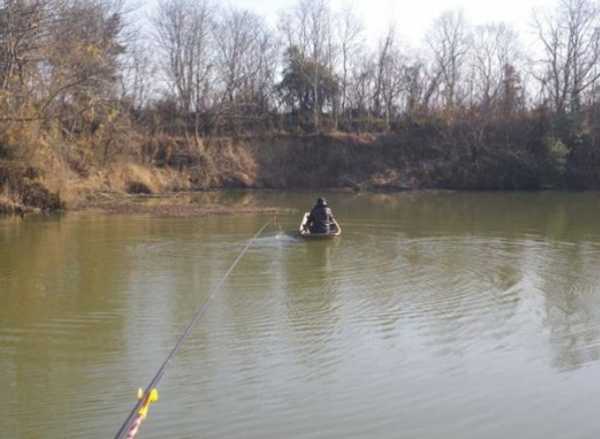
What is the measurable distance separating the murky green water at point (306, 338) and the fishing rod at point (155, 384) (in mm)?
179

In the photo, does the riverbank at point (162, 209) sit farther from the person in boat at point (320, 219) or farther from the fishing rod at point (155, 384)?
the person in boat at point (320, 219)

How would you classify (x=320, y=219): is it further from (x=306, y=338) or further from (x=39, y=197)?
(x=39, y=197)

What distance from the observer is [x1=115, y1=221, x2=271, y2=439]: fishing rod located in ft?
16.1

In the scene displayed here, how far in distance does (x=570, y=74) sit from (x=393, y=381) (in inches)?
2053

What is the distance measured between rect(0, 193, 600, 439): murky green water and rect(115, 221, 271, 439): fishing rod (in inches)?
7.0

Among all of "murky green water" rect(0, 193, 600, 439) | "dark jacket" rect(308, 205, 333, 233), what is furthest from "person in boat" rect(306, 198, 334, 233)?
"murky green water" rect(0, 193, 600, 439)

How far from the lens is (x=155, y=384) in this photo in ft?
22.5

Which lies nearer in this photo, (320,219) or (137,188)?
(320,219)

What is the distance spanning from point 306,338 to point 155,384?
3.31 m

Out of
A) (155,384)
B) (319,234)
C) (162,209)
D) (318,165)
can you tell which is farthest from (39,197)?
(318,165)

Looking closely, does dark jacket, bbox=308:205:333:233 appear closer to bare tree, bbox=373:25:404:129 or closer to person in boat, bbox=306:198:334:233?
person in boat, bbox=306:198:334:233

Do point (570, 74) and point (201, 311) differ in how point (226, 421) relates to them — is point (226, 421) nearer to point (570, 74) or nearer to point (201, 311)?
point (201, 311)

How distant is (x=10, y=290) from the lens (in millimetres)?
12906

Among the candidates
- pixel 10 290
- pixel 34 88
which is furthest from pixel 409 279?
pixel 34 88
